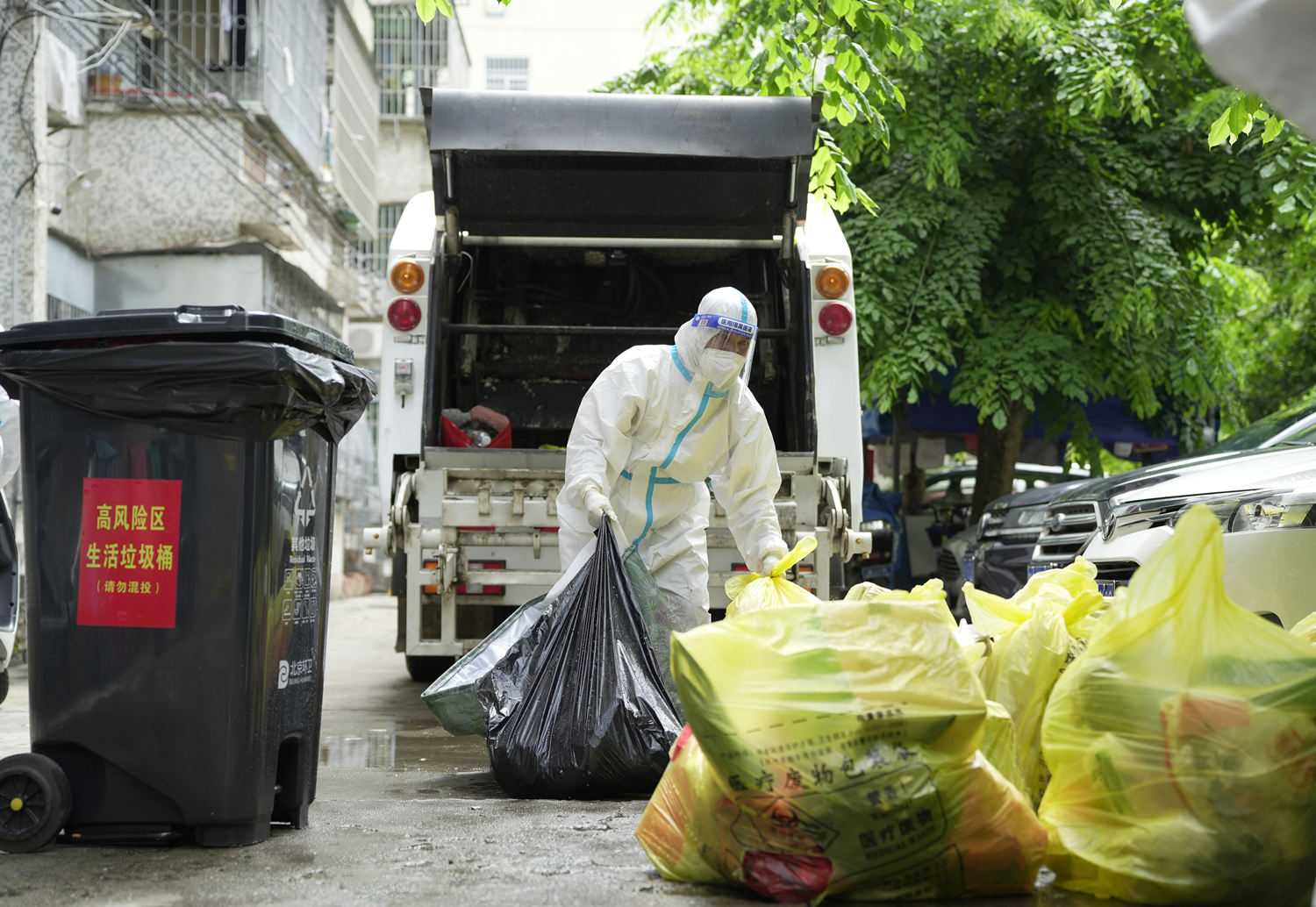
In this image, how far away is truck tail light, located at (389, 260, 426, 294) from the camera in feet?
20.1

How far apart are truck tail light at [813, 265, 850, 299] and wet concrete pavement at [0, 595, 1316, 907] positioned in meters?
2.68

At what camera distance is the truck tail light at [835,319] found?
20.0ft

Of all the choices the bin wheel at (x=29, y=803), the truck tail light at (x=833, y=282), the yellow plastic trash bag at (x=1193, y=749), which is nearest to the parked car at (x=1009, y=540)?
the truck tail light at (x=833, y=282)

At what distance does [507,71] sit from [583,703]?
38541 millimetres

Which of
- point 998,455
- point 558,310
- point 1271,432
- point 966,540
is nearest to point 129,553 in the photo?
point 558,310

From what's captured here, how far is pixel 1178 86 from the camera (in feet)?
31.6

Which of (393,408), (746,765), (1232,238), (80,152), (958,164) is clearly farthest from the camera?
(80,152)

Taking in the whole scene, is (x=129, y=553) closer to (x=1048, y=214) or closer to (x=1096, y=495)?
(x=1096, y=495)

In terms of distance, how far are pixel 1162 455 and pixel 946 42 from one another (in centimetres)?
413

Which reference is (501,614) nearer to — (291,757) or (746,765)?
(291,757)

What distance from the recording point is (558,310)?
23.4ft

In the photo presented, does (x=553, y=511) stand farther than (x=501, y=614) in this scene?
No

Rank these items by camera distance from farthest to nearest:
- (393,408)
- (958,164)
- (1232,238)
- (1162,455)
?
1. (1162,455)
2. (1232,238)
3. (958,164)
4. (393,408)

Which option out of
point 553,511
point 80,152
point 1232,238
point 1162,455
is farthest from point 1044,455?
point 80,152
